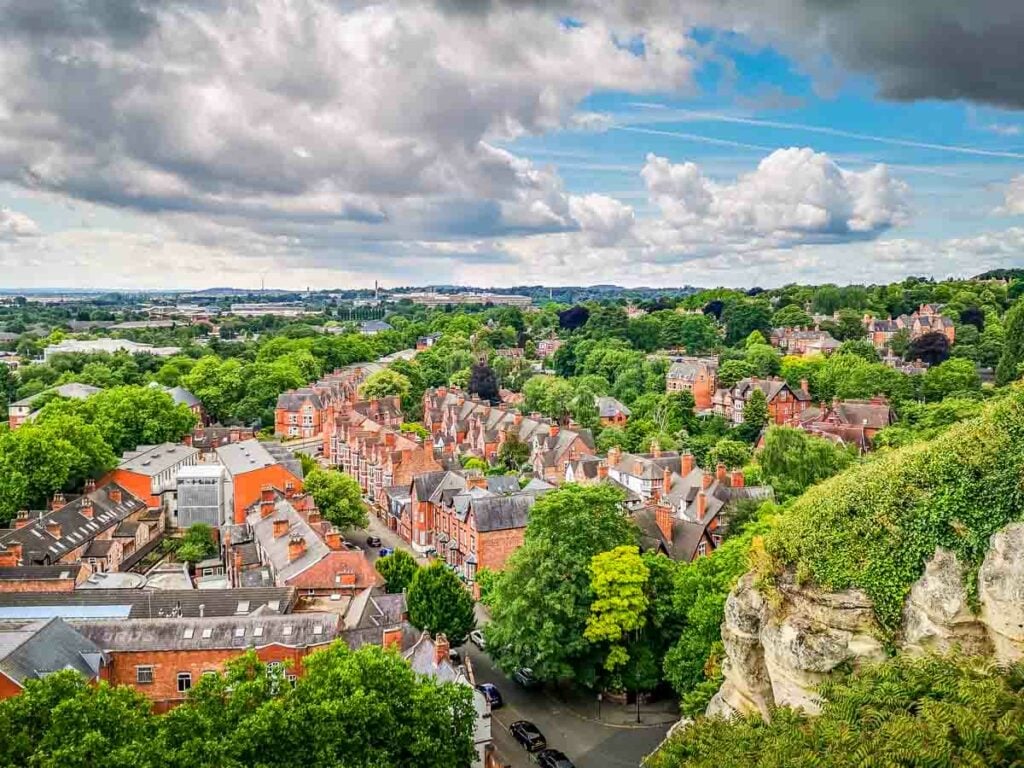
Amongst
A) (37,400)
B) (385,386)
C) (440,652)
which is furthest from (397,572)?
(37,400)

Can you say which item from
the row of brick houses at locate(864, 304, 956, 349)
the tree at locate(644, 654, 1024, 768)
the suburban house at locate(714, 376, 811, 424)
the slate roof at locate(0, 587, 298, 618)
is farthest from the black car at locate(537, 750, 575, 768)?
the row of brick houses at locate(864, 304, 956, 349)

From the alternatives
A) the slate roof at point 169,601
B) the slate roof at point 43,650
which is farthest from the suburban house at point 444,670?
the slate roof at point 43,650

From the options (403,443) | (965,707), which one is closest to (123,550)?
(403,443)

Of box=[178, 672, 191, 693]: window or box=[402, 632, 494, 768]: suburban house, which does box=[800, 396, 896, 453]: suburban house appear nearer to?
box=[402, 632, 494, 768]: suburban house

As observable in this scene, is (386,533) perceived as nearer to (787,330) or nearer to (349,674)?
(349,674)

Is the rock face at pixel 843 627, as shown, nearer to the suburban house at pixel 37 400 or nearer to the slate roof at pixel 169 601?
the slate roof at pixel 169 601

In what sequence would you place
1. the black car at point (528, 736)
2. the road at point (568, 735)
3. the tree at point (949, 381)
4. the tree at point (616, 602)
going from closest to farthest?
the road at point (568, 735) < the black car at point (528, 736) < the tree at point (616, 602) < the tree at point (949, 381)
